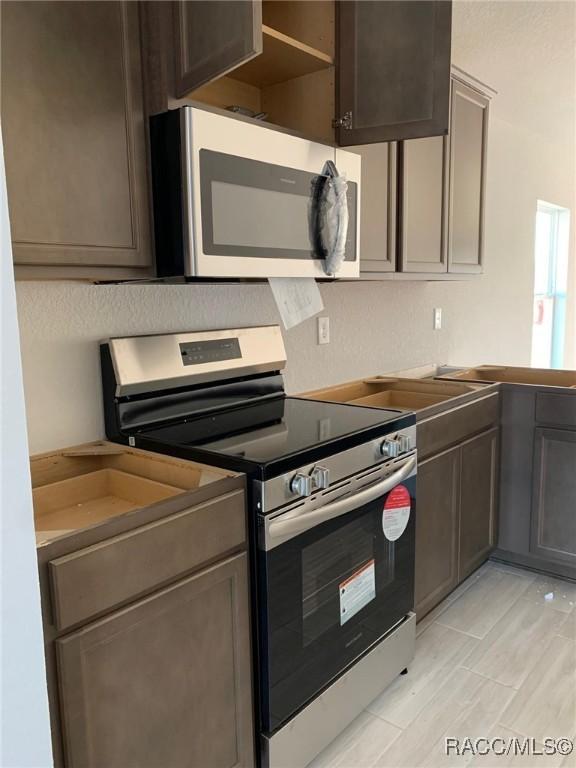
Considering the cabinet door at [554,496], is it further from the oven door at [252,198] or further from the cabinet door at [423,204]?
the oven door at [252,198]

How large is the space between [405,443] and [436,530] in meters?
0.58

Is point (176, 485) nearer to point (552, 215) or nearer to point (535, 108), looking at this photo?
point (535, 108)

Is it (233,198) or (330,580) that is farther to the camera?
(330,580)

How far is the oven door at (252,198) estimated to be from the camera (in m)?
1.44

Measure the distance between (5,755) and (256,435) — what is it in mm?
1086

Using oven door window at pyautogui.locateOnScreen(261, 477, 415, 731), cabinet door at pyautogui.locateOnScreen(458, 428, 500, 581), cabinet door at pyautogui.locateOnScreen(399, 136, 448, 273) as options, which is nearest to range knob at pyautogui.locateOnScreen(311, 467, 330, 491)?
oven door window at pyautogui.locateOnScreen(261, 477, 415, 731)

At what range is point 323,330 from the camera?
250 centimetres

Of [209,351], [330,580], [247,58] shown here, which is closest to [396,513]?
[330,580]

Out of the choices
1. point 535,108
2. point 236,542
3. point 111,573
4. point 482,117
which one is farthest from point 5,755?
point 535,108

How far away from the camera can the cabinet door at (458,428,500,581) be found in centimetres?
248

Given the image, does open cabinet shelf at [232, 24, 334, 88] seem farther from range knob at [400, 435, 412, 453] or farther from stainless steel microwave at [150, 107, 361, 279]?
range knob at [400, 435, 412, 453]

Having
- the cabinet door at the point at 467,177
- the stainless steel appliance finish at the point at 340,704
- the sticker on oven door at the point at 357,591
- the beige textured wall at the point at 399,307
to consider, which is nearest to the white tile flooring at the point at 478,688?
the stainless steel appliance finish at the point at 340,704

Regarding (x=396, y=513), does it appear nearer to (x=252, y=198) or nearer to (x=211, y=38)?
(x=252, y=198)

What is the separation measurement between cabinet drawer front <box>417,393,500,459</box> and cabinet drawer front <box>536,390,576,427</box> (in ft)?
0.59
